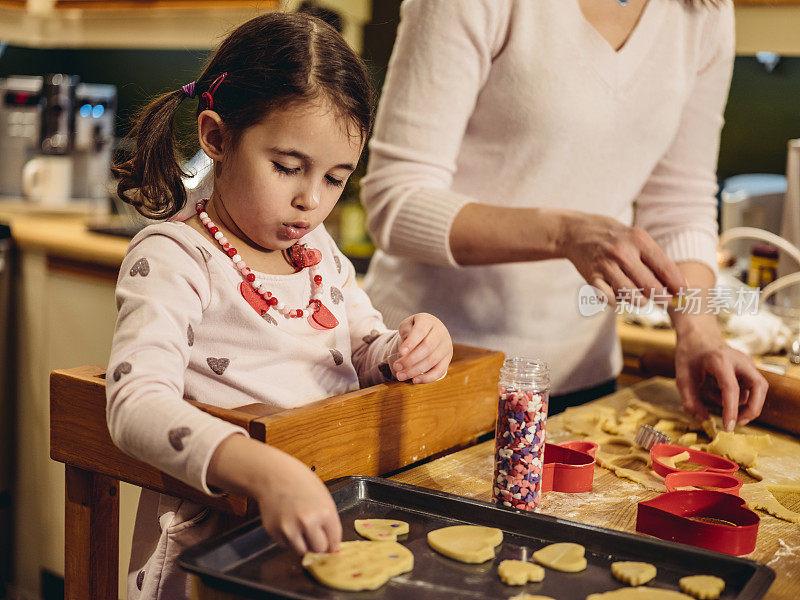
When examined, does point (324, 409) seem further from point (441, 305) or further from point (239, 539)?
point (441, 305)

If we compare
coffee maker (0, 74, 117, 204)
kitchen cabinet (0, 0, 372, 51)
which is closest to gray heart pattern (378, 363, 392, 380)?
kitchen cabinet (0, 0, 372, 51)

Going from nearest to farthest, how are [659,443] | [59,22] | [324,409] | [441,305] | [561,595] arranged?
[561,595] → [324,409] → [659,443] → [441,305] → [59,22]

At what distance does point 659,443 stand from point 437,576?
504mm

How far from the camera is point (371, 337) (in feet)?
3.67

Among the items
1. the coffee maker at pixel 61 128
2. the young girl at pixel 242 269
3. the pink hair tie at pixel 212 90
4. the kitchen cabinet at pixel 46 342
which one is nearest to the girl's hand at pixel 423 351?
the young girl at pixel 242 269

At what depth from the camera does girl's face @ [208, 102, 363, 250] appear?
0.90 m

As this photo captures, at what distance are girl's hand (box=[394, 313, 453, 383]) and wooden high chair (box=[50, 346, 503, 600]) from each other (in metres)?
0.02

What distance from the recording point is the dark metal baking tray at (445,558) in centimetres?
70

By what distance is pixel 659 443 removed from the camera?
1145mm

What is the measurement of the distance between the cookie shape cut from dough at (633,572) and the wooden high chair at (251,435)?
286 mm

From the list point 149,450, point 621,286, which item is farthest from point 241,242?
point 621,286

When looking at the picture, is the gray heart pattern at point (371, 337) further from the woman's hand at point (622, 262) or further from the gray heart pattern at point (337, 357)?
the woman's hand at point (622, 262)

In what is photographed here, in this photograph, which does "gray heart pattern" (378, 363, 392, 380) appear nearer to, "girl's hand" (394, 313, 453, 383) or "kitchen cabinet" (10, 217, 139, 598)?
"girl's hand" (394, 313, 453, 383)

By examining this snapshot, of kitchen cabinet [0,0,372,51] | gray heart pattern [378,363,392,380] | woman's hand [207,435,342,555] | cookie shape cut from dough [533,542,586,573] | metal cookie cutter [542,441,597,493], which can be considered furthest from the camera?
kitchen cabinet [0,0,372,51]
